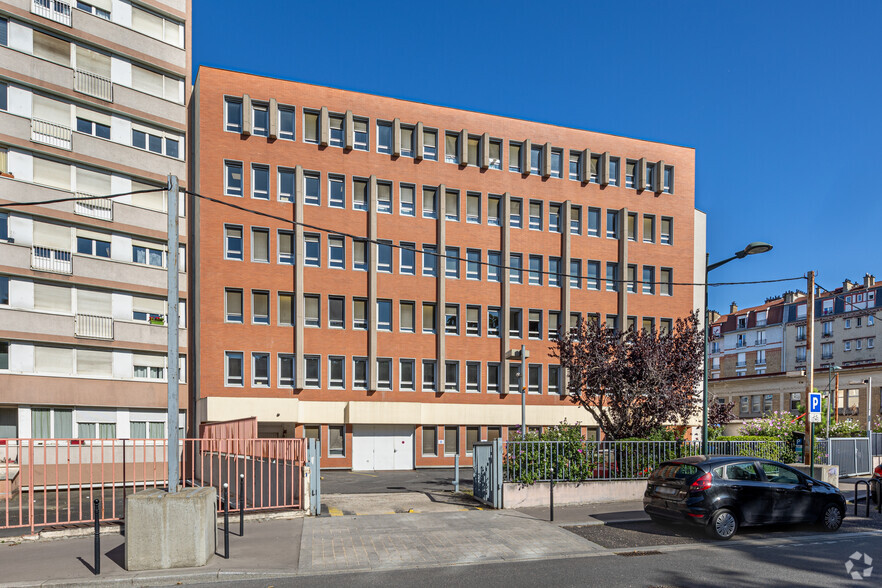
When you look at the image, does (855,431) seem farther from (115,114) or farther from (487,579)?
(115,114)

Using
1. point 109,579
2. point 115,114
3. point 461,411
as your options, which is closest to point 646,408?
point 109,579

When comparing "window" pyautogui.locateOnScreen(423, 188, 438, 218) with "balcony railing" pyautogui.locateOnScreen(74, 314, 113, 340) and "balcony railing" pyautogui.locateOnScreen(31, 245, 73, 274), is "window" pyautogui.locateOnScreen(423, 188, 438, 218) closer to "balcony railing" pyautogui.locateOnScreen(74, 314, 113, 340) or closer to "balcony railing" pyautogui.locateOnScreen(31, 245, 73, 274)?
"balcony railing" pyautogui.locateOnScreen(74, 314, 113, 340)

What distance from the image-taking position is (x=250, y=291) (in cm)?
3127

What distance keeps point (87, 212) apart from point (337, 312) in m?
12.0

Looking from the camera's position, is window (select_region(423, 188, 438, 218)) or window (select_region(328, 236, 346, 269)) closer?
window (select_region(328, 236, 346, 269))

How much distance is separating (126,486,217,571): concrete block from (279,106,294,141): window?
25.1 metres

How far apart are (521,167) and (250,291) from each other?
648 inches

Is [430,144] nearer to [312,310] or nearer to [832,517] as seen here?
[312,310]

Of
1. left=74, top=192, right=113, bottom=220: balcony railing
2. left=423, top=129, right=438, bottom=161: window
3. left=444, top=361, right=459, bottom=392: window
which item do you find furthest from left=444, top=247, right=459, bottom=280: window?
left=74, top=192, right=113, bottom=220: balcony railing

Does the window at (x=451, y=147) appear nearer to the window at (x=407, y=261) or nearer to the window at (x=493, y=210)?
the window at (x=493, y=210)

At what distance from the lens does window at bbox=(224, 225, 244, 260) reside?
3122cm

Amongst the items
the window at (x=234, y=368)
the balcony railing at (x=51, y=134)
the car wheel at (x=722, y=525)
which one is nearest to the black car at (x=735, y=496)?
the car wheel at (x=722, y=525)

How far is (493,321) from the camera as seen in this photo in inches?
1415

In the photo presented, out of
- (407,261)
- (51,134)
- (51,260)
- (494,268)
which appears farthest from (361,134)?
(51,260)
